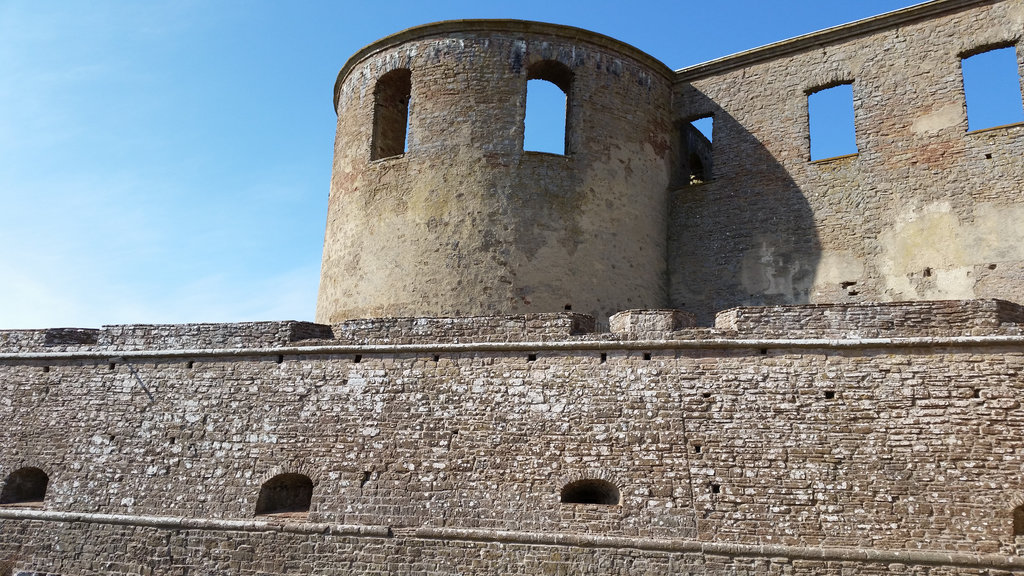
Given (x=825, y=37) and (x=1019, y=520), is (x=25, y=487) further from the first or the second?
(x=825, y=37)

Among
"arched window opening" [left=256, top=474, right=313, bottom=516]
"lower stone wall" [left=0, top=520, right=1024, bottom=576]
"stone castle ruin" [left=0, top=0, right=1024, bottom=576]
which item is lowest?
"lower stone wall" [left=0, top=520, right=1024, bottom=576]

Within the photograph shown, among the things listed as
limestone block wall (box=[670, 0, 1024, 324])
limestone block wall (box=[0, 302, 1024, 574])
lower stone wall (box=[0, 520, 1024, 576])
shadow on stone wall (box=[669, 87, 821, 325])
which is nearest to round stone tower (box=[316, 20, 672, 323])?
shadow on stone wall (box=[669, 87, 821, 325])

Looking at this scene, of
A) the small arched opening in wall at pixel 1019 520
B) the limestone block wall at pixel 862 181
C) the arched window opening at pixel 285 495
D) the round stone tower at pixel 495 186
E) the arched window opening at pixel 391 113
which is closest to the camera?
the small arched opening in wall at pixel 1019 520

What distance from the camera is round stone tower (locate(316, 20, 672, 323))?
37.4 ft

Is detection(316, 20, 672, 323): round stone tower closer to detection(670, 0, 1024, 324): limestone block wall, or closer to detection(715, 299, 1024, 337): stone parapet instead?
detection(670, 0, 1024, 324): limestone block wall

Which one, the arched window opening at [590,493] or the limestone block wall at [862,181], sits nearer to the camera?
the arched window opening at [590,493]

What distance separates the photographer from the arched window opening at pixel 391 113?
12.7 meters

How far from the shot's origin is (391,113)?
43.0 ft

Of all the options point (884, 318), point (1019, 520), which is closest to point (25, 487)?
point (884, 318)

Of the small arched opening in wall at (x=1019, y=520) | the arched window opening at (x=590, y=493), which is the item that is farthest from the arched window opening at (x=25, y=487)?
the small arched opening in wall at (x=1019, y=520)

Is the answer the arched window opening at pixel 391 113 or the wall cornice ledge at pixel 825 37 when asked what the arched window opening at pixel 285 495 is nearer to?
the arched window opening at pixel 391 113

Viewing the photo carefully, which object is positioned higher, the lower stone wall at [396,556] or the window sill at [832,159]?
the window sill at [832,159]

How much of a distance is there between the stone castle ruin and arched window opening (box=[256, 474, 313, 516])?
1.4 inches

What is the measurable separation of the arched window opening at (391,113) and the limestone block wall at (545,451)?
3.86 metres
